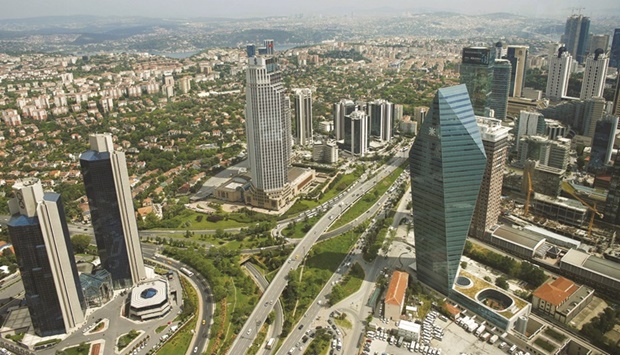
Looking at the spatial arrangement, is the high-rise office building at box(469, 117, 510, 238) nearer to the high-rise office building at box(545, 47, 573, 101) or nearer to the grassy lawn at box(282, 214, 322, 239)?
the grassy lawn at box(282, 214, 322, 239)

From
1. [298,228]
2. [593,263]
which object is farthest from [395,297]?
[593,263]

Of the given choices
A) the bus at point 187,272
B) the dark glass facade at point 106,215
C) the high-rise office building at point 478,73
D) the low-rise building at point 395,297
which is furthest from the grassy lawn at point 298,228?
the high-rise office building at point 478,73

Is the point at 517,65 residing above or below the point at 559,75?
above

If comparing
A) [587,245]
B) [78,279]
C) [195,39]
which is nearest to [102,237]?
[78,279]

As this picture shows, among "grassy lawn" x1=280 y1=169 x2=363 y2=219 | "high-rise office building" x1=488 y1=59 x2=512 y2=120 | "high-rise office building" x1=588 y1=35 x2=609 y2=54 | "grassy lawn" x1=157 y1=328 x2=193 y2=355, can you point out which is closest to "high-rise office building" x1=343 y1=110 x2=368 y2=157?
"grassy lawn" x1=280 y1=169 x2=363 y2=219

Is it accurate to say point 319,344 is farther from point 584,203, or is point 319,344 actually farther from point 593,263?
point 584,203

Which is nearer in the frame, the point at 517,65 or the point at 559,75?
the point at 517,65

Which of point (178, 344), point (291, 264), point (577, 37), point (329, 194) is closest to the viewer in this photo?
point (178, 344)

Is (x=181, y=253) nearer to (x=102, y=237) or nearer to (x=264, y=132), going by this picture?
(x=102, y=237)
